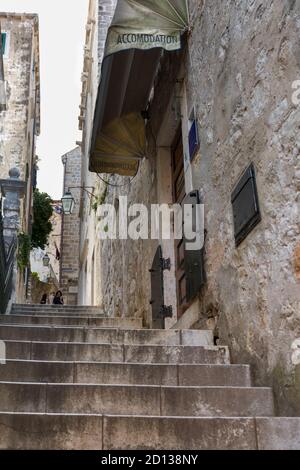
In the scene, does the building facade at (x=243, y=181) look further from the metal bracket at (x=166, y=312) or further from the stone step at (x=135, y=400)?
the stone step at (x=135, y=400)

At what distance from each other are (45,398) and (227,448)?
1086 mm

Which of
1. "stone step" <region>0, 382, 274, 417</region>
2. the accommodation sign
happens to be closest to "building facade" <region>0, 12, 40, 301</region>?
the accommodation sign

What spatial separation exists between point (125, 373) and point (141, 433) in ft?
3.11

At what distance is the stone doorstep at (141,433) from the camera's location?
8.52 feet

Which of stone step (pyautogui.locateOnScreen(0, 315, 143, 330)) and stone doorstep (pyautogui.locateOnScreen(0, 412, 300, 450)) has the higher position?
stone step (pyautogui.locateOnScreen(0, 315, 143, 330))

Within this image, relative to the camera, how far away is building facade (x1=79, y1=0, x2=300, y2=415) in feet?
10.9

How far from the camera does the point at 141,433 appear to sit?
2.69 m

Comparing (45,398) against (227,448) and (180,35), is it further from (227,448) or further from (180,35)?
(180,35)

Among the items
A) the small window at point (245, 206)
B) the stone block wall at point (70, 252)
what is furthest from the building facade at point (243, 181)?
the stone block wall at point (70, 252)

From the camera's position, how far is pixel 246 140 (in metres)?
4.05

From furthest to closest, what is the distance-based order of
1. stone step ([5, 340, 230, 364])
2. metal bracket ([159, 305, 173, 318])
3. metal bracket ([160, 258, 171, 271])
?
metal bracket ([160, 258, 171, 271]) → metal bracket ([159, 305, 173, 318]) → stone step ([5, 340, 230, 364])

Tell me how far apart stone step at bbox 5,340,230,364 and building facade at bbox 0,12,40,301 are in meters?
12.2

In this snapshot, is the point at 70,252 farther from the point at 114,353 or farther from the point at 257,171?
the point at 257,171

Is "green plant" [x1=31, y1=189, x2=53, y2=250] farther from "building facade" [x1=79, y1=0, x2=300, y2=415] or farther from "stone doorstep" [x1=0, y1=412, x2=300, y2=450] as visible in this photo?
"stone doorstep" [x1=0, y1=412, x2=300, y2=450]
